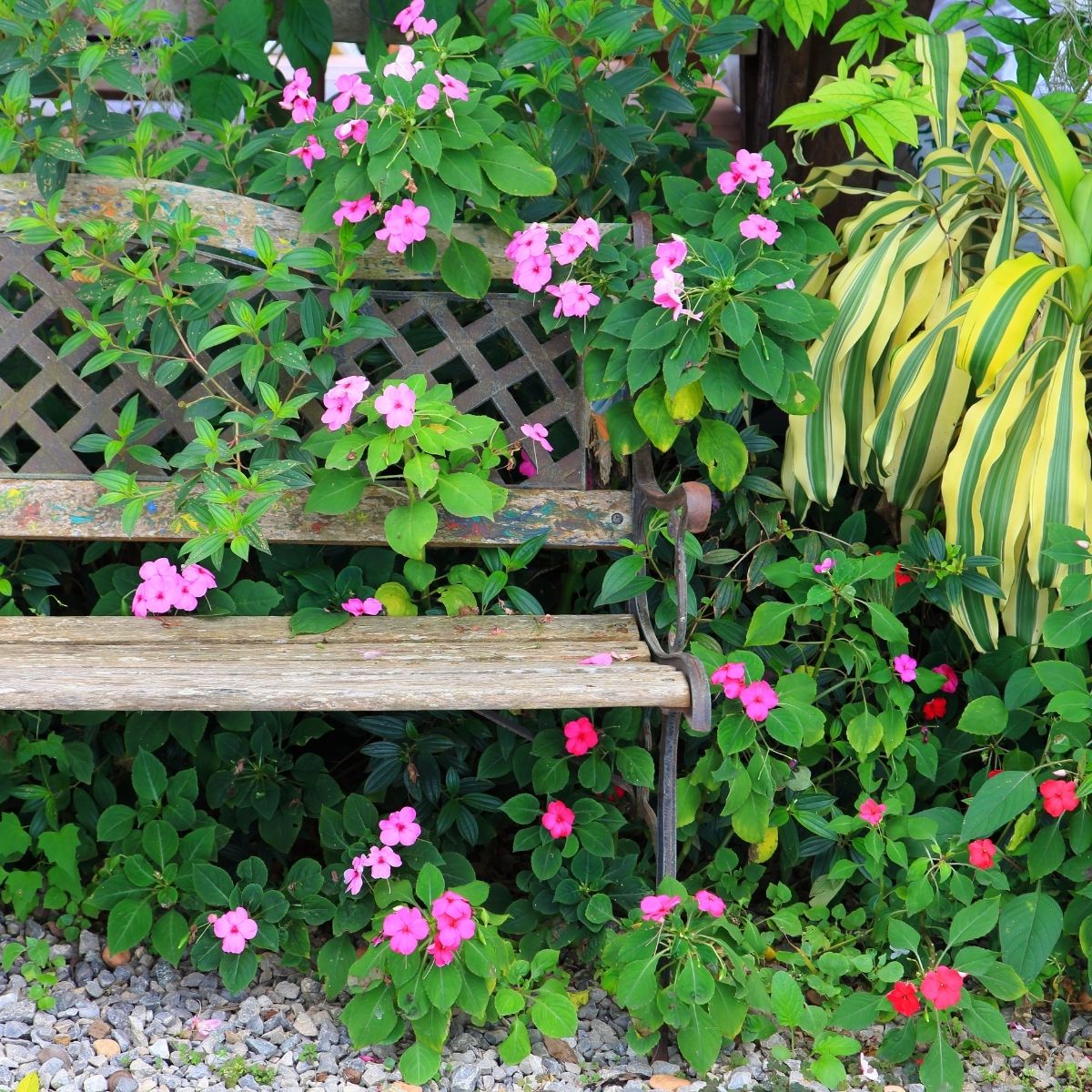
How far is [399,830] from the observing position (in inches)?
75.0

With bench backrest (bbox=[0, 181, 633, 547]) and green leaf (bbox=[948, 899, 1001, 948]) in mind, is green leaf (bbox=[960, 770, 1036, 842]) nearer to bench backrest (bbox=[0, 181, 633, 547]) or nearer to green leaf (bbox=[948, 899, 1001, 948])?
green leaf (bbox=[948, 899, 1001, 948])

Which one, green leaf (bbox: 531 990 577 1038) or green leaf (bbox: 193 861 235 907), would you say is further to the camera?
green leaf (bbox: 193 861 235 907)

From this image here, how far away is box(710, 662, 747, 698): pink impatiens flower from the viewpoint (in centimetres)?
190

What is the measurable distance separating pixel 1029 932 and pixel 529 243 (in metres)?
1.36

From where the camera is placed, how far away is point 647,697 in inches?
67.2

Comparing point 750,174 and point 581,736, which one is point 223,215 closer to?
point 750,174

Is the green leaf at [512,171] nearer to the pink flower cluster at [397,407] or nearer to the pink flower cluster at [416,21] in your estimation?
the pink flower cluster at [416,21]

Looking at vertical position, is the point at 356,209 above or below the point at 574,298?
above

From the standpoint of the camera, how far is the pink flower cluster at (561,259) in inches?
78.3

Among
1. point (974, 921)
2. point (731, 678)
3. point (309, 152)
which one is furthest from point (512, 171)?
point (974, 921)

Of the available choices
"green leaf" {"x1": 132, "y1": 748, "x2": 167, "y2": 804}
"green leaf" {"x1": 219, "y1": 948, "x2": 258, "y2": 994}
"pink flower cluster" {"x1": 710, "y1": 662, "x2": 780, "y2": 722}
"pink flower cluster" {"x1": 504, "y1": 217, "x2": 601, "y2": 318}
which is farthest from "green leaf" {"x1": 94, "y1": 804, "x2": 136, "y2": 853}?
"pink flower cluster" {"x1": 504, "y1": 217, "x2": 601, "y2": 318}

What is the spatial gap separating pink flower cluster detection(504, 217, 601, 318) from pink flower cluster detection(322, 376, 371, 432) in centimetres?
35

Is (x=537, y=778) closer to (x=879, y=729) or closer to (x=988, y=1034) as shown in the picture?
(x=879, y=729)

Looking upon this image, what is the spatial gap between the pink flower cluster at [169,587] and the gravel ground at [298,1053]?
25.3 inches
